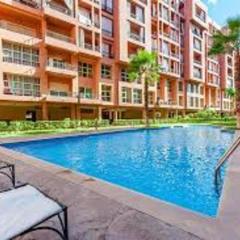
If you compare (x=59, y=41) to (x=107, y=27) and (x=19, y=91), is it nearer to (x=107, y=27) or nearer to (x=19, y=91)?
(x=19, y=91)

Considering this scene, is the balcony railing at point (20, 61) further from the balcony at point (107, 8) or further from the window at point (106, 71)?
the balcony at point (107, 8)

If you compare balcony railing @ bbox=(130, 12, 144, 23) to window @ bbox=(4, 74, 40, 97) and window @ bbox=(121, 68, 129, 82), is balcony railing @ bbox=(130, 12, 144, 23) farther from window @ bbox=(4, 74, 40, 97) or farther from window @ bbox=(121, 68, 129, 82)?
window @ bbox=(4, 74, 40, 97)

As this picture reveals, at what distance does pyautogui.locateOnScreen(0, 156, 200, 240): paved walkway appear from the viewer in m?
3.73

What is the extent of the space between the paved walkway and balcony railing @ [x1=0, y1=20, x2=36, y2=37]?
86.2ft

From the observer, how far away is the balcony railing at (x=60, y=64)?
32.5 metres

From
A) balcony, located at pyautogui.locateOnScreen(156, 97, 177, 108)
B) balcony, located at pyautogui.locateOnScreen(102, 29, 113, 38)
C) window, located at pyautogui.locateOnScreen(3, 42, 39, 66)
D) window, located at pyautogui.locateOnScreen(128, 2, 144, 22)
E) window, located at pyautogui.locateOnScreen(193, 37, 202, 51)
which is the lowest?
balcony, located at pyautogui.locateOnScreen(156, 97, 177, 108)

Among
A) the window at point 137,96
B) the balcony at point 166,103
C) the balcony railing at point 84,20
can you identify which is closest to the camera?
the balcony railing at point 84,20

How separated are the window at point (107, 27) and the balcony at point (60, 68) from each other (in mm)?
8835

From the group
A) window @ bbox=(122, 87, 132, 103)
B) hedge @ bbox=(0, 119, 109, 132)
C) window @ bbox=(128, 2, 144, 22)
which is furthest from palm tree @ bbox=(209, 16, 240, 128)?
window @ bbox=(128, 2, 144, 22)

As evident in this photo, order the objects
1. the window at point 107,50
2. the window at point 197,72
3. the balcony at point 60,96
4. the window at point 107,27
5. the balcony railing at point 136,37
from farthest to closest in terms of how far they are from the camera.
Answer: the window at point 197,72, the balcony railing at point 136,37, the window at point 107,50, the window at point 107,27, the balcony at point 60,96

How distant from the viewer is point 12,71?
29.0 meters

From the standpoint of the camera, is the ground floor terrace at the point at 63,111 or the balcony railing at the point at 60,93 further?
the balcony railing at the point at 60,93

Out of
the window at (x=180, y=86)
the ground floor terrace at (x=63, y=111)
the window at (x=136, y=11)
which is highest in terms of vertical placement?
the window at (x=136, y=11)

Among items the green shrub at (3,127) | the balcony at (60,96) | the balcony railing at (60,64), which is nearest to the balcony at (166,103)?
the balcony at (60,96)
